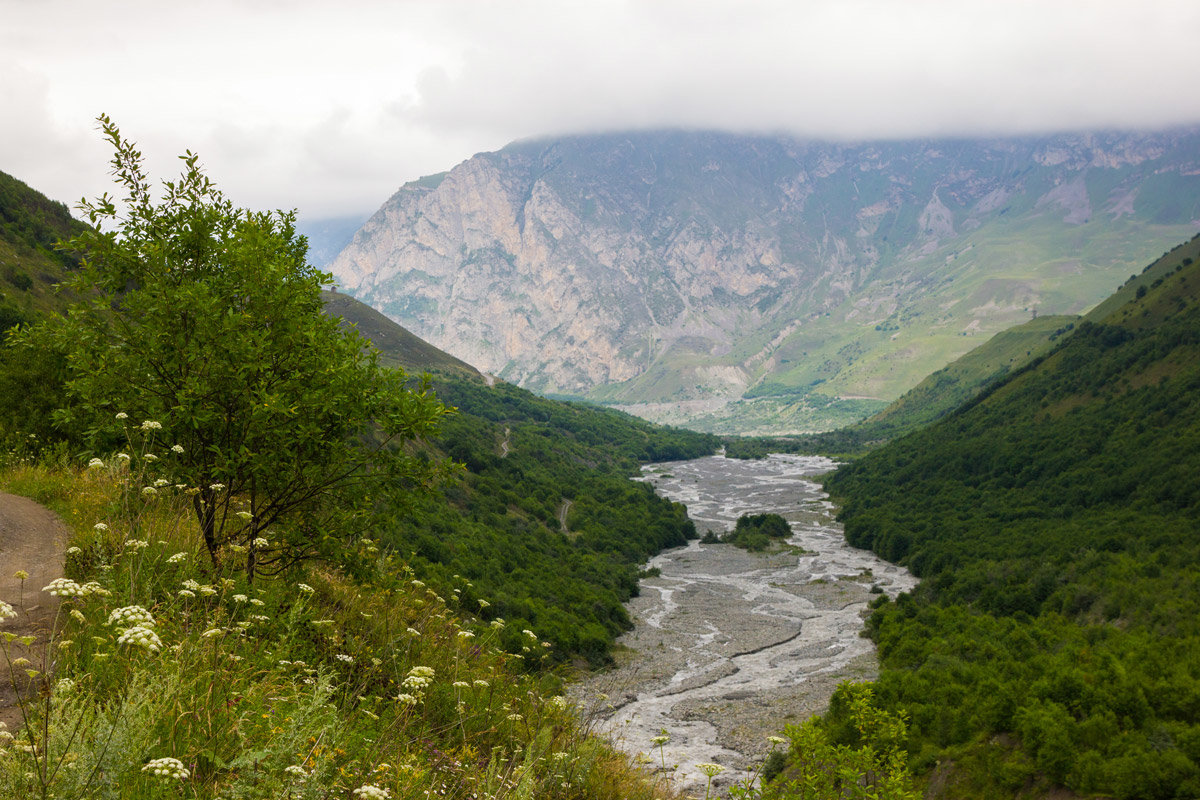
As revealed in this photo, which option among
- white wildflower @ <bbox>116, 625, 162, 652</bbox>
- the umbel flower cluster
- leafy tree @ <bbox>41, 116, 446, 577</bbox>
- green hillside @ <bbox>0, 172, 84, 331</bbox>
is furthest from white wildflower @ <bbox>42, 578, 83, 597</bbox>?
green hillside @ <bbox>0, 172, 84, 331</bbox>

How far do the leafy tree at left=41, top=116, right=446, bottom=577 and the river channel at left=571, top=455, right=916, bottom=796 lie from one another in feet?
18.6

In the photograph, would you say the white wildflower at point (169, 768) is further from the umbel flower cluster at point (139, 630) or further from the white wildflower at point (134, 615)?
the white wildflower at point (134, 615)

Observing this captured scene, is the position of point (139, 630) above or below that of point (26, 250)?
Answer: below

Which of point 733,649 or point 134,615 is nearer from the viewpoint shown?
point 134,615

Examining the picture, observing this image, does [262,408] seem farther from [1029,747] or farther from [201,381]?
[1029,747]

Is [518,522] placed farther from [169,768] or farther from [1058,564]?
[169,768]

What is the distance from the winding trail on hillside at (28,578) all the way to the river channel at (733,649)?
20.2ft

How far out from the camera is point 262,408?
1078 cm

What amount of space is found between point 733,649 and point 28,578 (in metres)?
50.9

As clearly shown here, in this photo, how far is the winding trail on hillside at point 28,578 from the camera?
7328mm

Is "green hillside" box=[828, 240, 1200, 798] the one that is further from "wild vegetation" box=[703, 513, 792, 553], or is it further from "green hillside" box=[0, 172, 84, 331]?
"green hillside" box=[0, 172, 84, 331]

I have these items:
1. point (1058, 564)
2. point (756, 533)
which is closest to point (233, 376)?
point (1058, 564)

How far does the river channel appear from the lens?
35500 mm

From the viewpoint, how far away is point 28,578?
1059 centimetres
